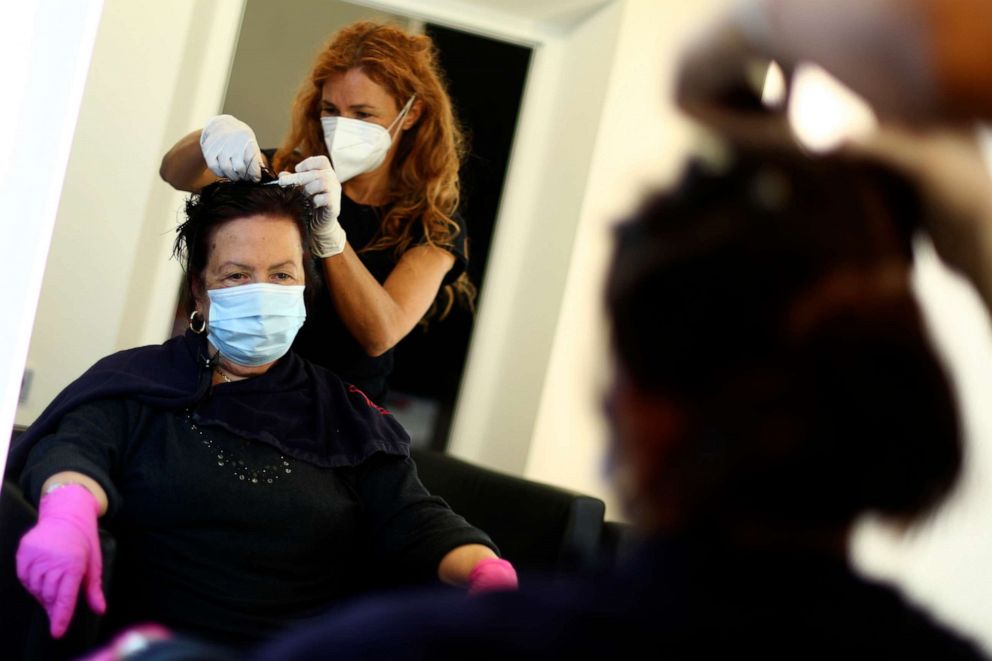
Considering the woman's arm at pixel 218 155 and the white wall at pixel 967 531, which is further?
the woman's arm at pixel 218 155

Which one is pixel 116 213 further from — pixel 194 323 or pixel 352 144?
pixel 352 144

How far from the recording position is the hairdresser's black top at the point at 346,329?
1921 millimetres

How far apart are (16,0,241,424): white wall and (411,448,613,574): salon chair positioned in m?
0.73

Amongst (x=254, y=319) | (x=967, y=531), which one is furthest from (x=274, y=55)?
(x=967, y=531)

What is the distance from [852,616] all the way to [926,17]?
387mm

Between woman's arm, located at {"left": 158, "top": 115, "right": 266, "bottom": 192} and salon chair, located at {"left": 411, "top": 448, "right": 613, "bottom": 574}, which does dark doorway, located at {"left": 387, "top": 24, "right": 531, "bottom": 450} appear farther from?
woman's arm, located at {"left": 158, "top": 115, "right": 266, "bottom": 192}

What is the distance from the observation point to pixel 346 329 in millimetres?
1940

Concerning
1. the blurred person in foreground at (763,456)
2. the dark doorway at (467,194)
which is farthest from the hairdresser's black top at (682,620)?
the dark doorway at (467,194)

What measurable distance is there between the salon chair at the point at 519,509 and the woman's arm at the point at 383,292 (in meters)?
0.46

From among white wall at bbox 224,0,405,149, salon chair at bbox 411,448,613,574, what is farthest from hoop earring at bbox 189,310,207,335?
salon chair at bbox 411,448,613,574

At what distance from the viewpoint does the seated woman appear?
5.33ft

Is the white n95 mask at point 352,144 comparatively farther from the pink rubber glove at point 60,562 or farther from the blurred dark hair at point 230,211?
the pink rubber glove at point 60,562

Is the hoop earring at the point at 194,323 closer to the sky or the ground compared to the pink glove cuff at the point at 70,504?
closer to the sky

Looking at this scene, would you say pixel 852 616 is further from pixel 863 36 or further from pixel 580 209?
pixel 580 209
